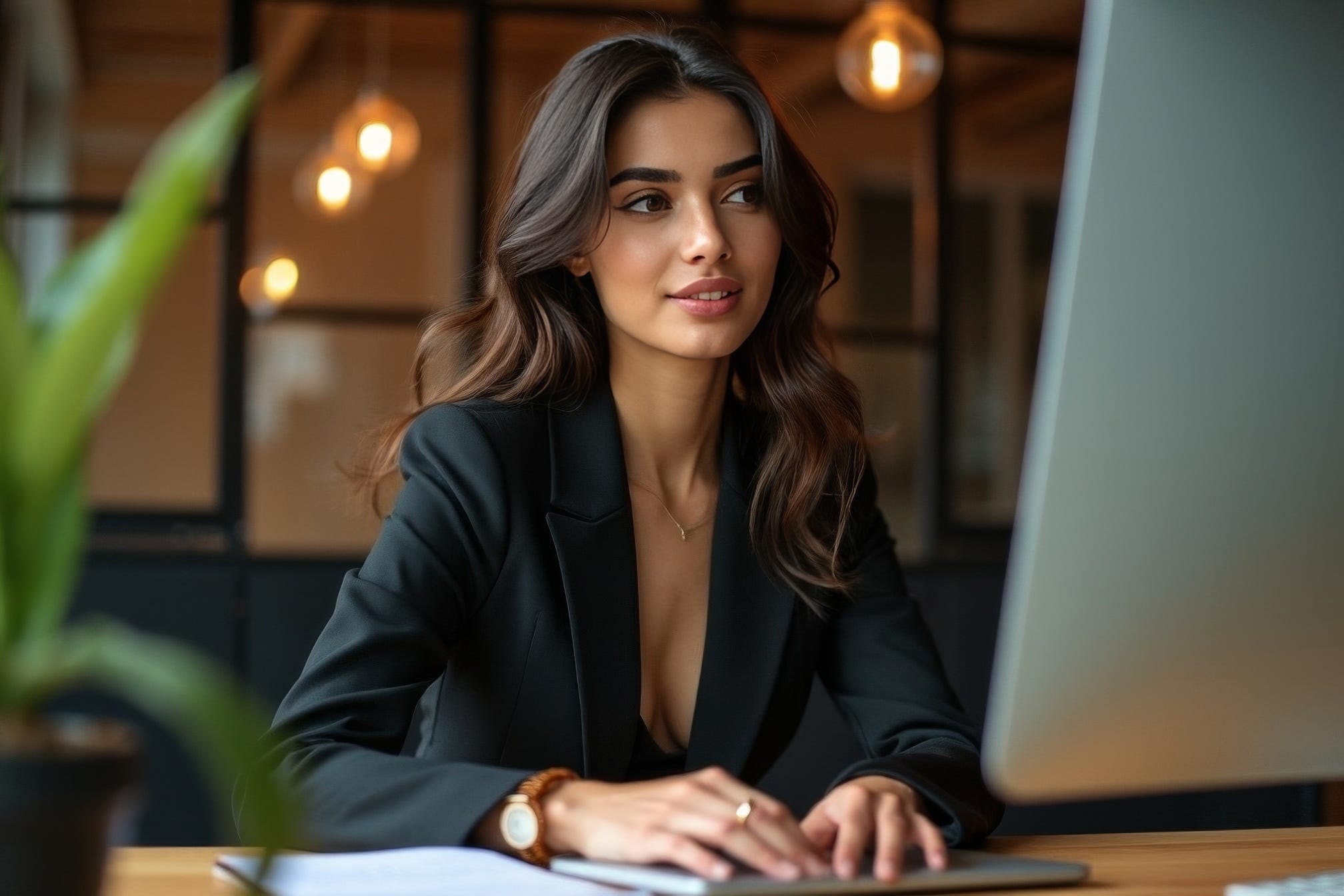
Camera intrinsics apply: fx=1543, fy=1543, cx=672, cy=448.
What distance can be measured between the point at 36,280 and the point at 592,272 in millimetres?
4853

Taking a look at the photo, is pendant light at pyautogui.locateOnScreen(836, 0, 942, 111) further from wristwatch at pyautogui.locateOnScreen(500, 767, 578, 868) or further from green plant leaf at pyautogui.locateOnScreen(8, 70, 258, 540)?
green plant leaf at pyautogui.locateOnScreen(8, 70, 258, 540)

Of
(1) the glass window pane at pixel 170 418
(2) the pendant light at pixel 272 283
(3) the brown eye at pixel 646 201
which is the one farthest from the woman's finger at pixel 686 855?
(1) the glass window pane at pixel 170 418

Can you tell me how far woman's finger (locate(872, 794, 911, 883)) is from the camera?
3.76ft

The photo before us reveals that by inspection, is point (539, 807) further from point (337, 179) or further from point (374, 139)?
point (337, 179)

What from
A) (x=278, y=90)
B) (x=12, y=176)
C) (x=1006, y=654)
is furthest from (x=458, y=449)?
(x=278, y=90)

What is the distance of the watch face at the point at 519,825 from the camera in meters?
1.23

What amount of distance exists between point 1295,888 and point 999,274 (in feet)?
34.2

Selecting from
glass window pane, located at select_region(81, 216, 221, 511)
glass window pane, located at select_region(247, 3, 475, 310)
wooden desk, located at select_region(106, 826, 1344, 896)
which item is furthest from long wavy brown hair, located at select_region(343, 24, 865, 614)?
glass window pane, located at select_region(247, 3, 475, 310)

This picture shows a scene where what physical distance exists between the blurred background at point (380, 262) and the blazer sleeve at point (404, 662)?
1.18ft

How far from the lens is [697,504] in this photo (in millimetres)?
2021

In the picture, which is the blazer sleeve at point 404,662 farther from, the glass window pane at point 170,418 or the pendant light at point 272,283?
the glass window pane at point 170,418

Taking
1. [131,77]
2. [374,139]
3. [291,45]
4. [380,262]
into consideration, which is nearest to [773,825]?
[374,139]

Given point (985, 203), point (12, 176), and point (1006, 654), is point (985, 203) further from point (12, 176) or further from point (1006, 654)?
point (1006, 654)

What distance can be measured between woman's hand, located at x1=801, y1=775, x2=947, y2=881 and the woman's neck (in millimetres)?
719
